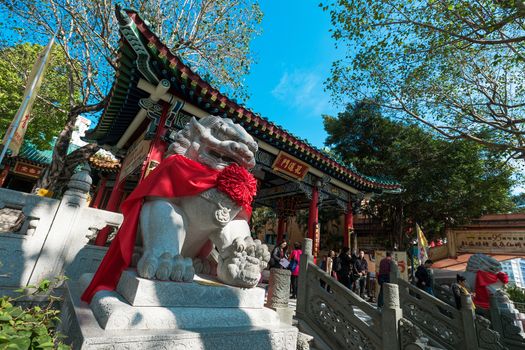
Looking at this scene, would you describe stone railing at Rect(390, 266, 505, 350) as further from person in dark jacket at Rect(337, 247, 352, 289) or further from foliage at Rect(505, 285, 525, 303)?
foliage at Rect(505, 285, 525, 303)

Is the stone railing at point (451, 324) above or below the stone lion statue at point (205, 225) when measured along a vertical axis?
below

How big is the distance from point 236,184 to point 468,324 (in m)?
5.18

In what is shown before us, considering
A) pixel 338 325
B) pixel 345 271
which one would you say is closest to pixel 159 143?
Result: pixel 338 325

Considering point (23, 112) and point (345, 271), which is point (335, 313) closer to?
point (345, 271)

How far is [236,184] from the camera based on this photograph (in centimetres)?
200

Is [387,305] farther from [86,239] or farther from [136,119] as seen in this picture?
[136,119]

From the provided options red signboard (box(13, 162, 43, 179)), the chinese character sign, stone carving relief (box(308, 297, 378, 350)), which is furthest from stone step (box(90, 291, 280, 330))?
red signboard (box(13, 162, 43, 179))

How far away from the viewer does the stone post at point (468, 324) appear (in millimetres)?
4449

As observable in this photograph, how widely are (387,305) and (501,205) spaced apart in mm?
12832

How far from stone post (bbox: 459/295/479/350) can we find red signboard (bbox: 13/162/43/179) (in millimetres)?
19329

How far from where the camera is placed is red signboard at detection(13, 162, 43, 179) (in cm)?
1499

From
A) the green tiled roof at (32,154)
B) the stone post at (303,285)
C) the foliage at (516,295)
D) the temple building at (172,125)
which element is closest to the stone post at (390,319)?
the stone post at (303,285)

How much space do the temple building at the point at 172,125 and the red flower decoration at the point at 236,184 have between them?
119 inches

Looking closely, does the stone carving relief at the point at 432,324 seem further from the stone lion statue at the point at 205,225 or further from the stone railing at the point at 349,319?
the stone lion statue at the point at 205,225
